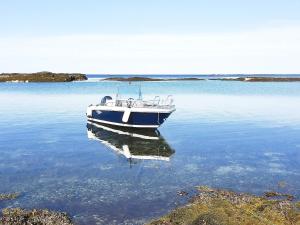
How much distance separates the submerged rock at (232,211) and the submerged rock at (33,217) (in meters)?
3.62

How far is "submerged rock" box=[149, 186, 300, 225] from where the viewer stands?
1545cm

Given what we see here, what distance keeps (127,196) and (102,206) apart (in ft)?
5.66

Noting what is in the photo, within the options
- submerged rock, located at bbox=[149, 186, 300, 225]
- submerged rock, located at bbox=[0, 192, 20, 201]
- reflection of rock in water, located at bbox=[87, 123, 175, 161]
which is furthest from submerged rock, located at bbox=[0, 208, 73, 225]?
reflection of rock in water, located at bbox=[87, 123, 175, 161]

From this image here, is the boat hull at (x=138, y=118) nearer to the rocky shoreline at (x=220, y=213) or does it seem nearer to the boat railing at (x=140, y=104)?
the boat railing at (x=140, y=104)

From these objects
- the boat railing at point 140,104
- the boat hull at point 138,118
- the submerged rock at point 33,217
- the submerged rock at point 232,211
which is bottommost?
the submerged rock at point 33,217

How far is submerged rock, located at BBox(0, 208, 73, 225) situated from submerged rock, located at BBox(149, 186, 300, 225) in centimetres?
362

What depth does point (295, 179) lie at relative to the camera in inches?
860

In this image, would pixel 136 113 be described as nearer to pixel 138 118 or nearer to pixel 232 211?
pixel 138 118

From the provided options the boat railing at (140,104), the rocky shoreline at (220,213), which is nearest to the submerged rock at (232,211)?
the rocky shoreline at (220,213)

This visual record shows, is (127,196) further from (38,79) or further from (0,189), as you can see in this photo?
(38,79)

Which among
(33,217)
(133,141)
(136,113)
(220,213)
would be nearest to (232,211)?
(220,213)

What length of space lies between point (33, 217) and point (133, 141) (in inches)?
725

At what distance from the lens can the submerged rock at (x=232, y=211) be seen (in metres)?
15.4

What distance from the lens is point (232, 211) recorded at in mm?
16500
